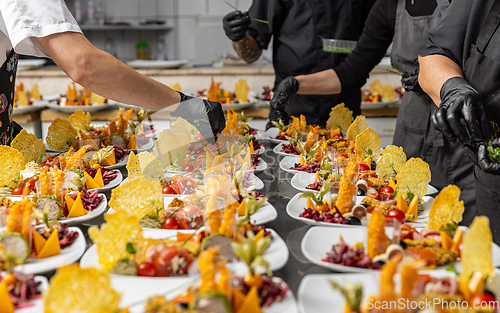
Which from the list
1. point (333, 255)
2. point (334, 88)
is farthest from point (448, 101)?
point (334, 88)

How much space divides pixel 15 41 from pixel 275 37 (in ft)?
5.86

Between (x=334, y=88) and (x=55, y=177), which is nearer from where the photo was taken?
(x=55, y=177)

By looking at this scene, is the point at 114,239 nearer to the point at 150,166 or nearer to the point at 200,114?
the point at 150,166

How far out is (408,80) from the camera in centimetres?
208

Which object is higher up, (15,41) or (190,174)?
(15,41)

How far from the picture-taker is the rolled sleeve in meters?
1.34

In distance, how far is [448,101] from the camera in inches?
55.9

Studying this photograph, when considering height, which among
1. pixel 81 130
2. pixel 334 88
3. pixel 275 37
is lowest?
pixel 81 130

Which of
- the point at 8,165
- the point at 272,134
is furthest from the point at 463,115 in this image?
the point at 8,165

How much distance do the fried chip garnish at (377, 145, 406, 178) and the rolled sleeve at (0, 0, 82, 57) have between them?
4.02ft

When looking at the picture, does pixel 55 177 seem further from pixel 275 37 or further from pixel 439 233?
pixel 275 37

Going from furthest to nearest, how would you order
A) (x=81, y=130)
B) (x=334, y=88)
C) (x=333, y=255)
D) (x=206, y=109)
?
(x=334, y=88) < (x=81, y=130) < (x=206, y=109) < (x=333, y=255)

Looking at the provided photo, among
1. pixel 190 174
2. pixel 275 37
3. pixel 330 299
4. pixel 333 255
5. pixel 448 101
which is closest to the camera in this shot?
pixel 330 299

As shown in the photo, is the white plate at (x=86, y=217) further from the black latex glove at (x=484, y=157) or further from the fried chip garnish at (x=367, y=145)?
the black latex glove at (x=484, y=157)
